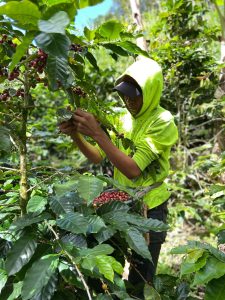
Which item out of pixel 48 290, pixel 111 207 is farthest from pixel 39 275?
pixel 111 207

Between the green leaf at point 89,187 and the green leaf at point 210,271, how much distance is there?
36cm

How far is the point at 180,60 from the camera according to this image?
412 cm

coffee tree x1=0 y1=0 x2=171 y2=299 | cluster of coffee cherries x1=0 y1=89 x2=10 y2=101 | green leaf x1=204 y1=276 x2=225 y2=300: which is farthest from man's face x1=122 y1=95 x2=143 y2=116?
green leaf x1=204 y1=276 x2=225 y2=300

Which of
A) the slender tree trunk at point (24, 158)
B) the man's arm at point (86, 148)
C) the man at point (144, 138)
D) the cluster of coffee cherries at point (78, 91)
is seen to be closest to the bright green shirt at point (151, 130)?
the man at point (144, 138)

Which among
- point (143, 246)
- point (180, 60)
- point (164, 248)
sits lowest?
point (164, 248)

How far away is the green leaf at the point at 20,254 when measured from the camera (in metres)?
0.94

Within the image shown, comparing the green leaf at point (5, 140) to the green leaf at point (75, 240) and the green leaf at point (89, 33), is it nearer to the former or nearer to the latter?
the green leaf at point (75, 240)

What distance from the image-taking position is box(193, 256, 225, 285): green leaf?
101 cm

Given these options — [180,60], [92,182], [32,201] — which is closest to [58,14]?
[92,182]

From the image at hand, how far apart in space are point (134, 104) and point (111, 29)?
20.4 inches

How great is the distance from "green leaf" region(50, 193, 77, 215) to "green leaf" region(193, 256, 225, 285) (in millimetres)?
377

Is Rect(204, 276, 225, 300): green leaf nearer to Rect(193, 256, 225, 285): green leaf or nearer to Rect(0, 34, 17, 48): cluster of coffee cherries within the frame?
Rect(193, 256, 225, 285): green leaf

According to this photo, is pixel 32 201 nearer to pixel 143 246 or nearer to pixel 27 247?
pixel 27 247

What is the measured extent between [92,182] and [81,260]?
0.60 feet
